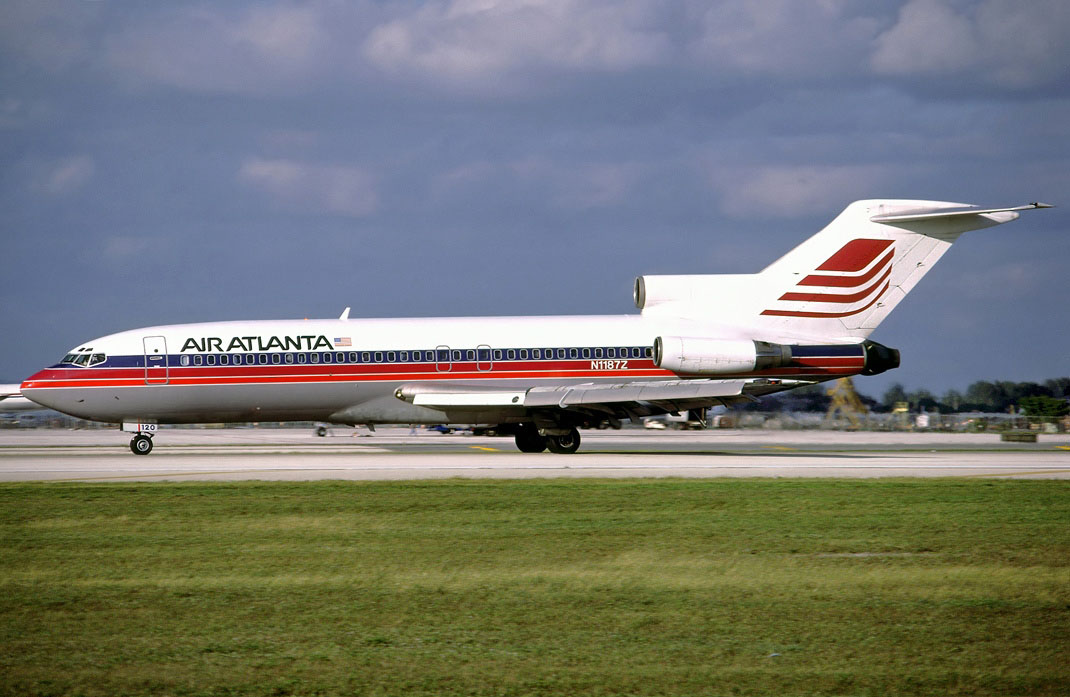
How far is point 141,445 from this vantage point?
34.7 metres

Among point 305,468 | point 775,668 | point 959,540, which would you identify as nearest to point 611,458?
point 305,468

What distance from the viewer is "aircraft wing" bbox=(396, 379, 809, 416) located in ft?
104

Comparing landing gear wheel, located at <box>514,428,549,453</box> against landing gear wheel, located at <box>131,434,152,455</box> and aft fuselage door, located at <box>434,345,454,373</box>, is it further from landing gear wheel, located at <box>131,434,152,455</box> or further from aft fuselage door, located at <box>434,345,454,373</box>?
landing gear wheel, located at <box>131,434,152,455</box>

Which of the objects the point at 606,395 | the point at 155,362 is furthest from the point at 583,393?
the point at 155,362

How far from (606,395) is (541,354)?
327 cm

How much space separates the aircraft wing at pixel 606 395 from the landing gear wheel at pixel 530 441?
2.38 metres

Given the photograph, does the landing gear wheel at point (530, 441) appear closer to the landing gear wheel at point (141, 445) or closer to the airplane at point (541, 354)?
the airplane at point (541, 354)

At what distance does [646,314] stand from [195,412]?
14.6m

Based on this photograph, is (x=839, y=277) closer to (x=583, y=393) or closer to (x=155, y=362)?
(x=583, y=393)

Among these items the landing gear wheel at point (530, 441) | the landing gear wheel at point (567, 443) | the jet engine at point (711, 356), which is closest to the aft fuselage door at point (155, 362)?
the landing gear wheel at point (530, 441)

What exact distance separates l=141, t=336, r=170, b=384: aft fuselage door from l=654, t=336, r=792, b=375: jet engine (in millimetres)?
15098

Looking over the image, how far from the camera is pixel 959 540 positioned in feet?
46.2

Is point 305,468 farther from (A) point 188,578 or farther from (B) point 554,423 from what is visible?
(A) point 188,578

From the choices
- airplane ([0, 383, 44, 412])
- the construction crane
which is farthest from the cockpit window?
the construction crane
